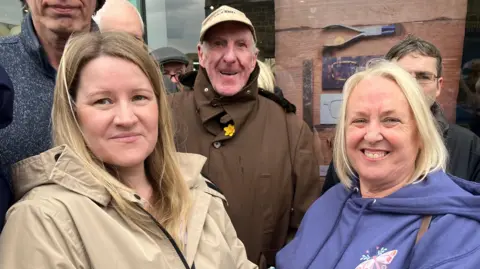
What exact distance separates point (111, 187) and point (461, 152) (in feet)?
6.95

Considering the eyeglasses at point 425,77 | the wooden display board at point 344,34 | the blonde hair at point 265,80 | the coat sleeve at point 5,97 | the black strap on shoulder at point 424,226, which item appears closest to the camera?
the coat sleeve at point 5,97

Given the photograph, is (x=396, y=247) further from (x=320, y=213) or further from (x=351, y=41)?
(x=351, y=41)

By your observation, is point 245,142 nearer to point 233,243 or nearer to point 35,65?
point 233,243

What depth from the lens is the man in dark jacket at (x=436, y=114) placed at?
245 cm

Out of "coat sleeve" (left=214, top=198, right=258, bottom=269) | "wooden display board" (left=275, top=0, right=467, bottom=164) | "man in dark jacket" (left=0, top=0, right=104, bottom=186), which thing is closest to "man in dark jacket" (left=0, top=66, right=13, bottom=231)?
"man in dark jacket" (left=0, top=0, right=104, bottom=186)

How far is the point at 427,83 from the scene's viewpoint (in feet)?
8.59

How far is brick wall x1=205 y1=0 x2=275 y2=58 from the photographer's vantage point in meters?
4.57

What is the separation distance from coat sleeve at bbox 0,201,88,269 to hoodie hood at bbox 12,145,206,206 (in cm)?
11

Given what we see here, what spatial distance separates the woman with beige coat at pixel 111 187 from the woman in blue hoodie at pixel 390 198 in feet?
1.48

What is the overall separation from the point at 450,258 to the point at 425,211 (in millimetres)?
206

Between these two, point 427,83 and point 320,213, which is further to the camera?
point 427,83

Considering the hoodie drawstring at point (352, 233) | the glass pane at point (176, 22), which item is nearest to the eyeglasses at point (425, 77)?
the hoodie drawstring at point (352, 233)

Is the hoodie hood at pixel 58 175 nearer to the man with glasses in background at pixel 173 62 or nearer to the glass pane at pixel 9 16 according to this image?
the man with glasses in background at pixel 173 62

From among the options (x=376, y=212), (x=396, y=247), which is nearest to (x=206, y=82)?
(x=376, y=212)
